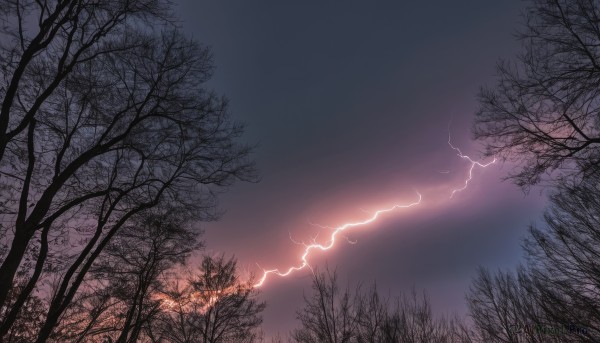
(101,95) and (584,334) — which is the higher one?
(101,95)

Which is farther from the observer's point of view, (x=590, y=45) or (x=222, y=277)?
(x=222, y=277)

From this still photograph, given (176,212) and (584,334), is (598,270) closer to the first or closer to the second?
(584,334)

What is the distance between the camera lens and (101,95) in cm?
815

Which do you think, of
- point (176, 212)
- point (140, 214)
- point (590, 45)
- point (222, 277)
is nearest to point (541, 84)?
point (590, 45)

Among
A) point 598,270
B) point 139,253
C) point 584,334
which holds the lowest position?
point 584,334

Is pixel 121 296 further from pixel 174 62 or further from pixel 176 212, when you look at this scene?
pixel 174 62

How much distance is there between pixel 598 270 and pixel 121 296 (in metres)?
15.7

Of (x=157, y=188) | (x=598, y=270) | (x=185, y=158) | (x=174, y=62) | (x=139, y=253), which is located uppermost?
(x=174, y=62)

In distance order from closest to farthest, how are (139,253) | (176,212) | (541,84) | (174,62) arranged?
1. (541,84)
2. (174,62)
3. (176,212)
4. (139,253)

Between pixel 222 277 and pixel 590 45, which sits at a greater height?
pixel 222 277

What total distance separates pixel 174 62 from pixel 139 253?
5.89m

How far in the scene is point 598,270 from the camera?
38.3 ft

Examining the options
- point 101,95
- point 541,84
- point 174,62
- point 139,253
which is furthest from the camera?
point 139,253

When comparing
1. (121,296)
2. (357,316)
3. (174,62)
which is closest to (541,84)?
(174,62)
